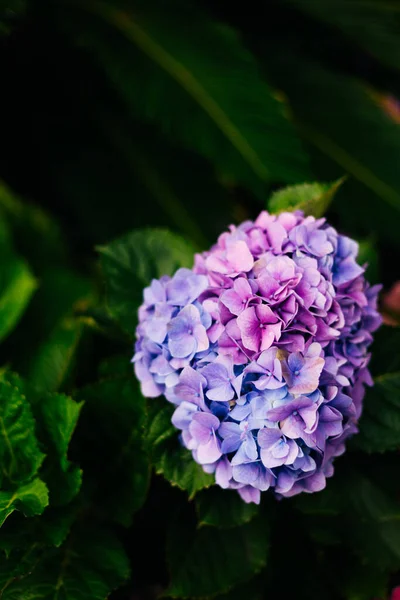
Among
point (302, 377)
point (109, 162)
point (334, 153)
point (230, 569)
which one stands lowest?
point (334, 153)

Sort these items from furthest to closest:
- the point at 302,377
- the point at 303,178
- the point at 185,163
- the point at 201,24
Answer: the point at 185,163 < the point at 201,24 < the point at 303,178 < the point at 302,377

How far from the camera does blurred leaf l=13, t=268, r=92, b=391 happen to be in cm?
98

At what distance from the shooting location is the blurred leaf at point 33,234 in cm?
133

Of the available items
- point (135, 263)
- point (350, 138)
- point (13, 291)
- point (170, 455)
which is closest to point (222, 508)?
point (170, 455)

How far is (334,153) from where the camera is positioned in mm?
1488

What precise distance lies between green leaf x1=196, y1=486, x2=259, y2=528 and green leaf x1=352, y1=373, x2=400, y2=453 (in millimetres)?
153

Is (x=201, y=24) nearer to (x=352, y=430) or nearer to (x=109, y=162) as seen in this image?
(x=109, y=162)

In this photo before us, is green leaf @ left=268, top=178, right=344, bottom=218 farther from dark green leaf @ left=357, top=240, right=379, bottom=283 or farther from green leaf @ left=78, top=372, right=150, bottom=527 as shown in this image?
green leaf @ left=78, top=372, right=150, bottom=527

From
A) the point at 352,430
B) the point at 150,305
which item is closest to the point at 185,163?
the point at 150,305

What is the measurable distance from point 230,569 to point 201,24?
124 centimetres

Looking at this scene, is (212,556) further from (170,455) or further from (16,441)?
(16,441)

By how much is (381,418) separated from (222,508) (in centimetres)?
22

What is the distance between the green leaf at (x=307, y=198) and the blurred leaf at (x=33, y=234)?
2.30 ft

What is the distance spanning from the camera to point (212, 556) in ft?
2.46
